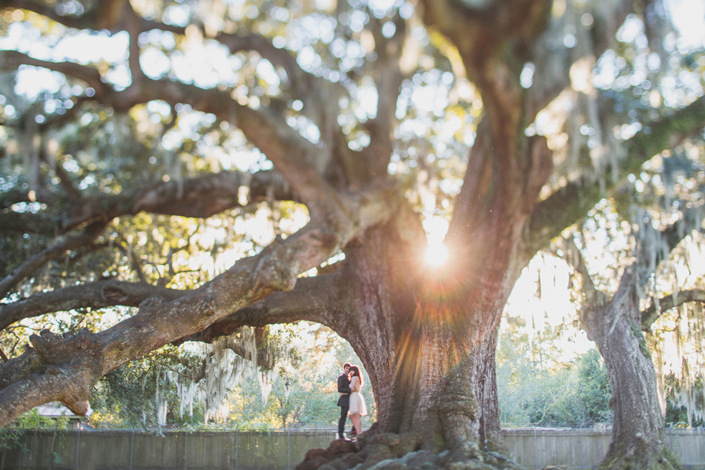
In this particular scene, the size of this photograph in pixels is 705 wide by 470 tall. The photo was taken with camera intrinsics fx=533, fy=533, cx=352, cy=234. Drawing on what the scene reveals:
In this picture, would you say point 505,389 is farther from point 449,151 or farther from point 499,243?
point 499,243

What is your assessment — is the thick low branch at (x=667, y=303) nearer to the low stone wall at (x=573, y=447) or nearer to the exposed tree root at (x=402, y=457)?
the exposed tree root at (x=402, y=457)

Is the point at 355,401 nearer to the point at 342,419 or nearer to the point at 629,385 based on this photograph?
the point at 342,419

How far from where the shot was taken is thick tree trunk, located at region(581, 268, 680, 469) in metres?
8.58

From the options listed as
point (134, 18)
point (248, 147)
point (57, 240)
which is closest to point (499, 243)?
point (134, 18)

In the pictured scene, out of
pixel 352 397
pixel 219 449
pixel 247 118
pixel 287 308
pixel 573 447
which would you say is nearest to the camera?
pixel 247 118

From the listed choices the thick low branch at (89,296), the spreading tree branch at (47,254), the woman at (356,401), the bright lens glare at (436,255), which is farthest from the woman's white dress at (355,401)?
the spreading tree branch at (47,254)

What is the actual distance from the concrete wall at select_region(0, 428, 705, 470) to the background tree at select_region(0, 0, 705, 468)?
8202mm

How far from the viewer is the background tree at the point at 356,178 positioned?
4.06 meters

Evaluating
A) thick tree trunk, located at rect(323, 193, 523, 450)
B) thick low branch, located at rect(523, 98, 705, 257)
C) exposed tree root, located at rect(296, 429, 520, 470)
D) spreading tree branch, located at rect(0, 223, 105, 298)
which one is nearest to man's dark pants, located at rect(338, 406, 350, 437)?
thick tree trunk, located at rect(323, 193, 523, 450)

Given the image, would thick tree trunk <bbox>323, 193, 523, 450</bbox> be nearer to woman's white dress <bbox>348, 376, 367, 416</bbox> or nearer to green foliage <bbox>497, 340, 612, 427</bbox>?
woman's white dress <bbox>348, 376, 367, 416</bbox>

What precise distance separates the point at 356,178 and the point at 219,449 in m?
12.2

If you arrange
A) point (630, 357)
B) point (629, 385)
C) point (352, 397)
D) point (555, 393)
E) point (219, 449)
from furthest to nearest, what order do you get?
point (555, 393)
point (219, 449)
point (630, 357)
point (629, 385)
point (352, 397)

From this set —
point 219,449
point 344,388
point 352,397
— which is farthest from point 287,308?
point 219,449

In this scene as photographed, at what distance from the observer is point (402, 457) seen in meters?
5.05
